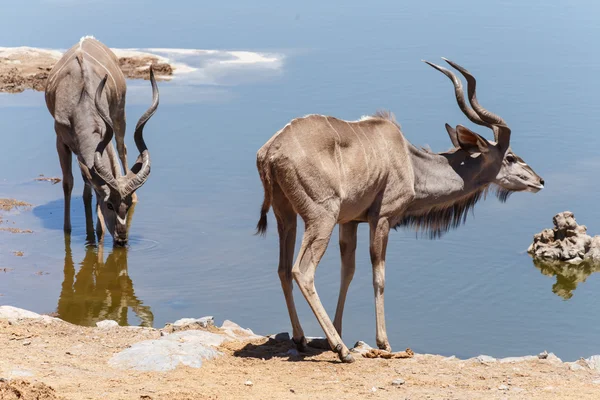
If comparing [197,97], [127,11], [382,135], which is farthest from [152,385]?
[127,11]

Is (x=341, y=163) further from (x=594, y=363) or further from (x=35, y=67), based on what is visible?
(x=35, y=67)

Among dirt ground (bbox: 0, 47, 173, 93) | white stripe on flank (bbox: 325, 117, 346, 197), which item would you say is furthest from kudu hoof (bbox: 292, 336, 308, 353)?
dirt ground (bbox: 0, 47, 173, 93)

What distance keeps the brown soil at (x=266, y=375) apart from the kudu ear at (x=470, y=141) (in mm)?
2131

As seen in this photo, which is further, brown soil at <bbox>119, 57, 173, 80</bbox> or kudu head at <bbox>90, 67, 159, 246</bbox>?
brown soil at <bbox>119, 57, 173, 80</bbox>

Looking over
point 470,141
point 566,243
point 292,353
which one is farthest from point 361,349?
point 566,243

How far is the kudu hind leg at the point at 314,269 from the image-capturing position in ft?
24.3

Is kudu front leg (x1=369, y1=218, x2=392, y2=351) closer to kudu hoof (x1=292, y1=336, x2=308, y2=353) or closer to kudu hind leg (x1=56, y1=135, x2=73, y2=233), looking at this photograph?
kudu hoof (x1=292, y1=336, x2=308, y2=353)

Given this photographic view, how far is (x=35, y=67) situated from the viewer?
64.6 feet

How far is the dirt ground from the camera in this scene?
19.0 metres

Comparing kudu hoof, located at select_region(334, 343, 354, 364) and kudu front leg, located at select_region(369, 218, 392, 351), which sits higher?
kudu front leg, located at select_region(369, 218, 392, 351)

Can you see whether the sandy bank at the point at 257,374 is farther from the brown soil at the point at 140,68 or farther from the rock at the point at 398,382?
the brown soil at the point at 140,68

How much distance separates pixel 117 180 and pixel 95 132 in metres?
0.89

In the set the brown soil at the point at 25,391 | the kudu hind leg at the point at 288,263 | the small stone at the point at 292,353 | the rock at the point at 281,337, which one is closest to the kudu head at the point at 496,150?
the kudu hind leg at the point at 288,263

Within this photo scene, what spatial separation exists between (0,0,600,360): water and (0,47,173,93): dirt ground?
80 centimetres
